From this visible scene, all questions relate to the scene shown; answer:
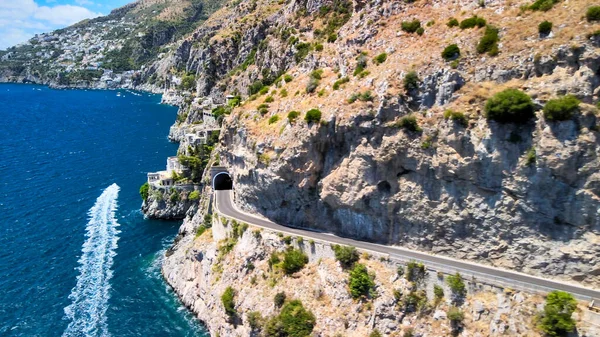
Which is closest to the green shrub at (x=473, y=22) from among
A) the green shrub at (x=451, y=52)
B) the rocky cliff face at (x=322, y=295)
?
the green shrub at (x=451, y=52)

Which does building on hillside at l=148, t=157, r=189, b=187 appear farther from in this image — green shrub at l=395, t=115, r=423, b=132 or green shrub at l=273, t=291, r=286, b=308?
green shrub at l=395, t=115, r=423, b=132

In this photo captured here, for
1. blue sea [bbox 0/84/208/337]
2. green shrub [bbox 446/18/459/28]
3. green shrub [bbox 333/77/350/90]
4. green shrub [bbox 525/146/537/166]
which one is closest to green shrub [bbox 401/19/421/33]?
green shrub [bbox 446/18/459/28]

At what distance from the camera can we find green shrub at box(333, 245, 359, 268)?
46000mm

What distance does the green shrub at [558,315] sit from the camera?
34312mm

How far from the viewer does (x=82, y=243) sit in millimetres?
71062

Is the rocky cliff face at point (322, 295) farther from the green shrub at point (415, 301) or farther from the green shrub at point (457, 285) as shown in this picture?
the green shrub at point (457, 285)

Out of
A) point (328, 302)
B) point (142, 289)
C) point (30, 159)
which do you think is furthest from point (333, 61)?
point (30, 159)

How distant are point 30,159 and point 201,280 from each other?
83.4 m

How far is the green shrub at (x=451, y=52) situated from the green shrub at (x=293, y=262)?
26.0m

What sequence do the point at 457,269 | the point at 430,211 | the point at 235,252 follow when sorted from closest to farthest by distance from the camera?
1. the point at 457,269
2. the point at 430,211
3. the point at 235,252

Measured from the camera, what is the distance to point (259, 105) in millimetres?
62562

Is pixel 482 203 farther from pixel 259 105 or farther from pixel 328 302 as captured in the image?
pixel 259 105

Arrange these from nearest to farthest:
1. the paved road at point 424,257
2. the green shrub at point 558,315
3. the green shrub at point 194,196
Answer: the green shrub at point 558,315 < the paved road at point 424,257 < the green shrub at point 194,196

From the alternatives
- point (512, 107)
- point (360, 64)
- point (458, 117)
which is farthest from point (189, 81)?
point (512, 107)
